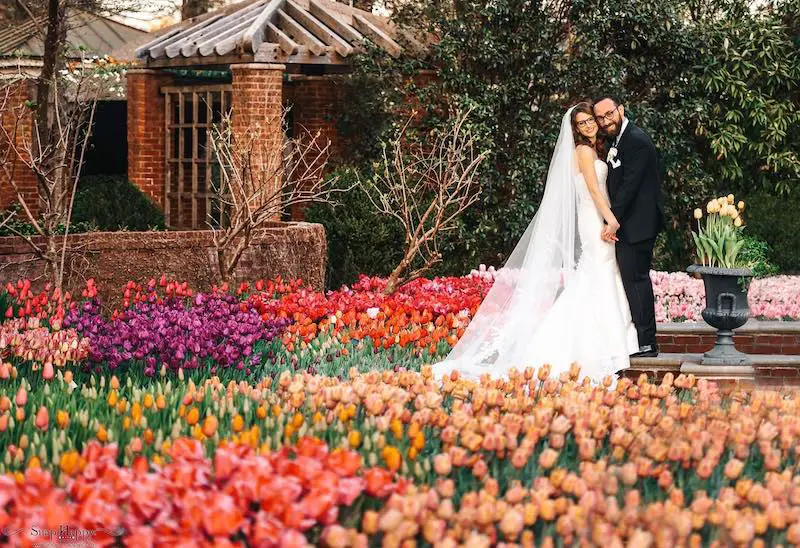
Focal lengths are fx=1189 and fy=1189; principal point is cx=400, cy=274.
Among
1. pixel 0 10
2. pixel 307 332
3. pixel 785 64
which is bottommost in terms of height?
pixel 307 332

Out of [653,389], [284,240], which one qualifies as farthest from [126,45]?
[653,389]

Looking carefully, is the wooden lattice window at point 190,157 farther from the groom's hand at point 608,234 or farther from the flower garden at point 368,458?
the flower garden at point 368,458

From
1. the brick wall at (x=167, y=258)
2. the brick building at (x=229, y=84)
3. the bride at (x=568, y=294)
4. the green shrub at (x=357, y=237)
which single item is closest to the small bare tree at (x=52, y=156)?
the brick wall at (x=167, y=258)

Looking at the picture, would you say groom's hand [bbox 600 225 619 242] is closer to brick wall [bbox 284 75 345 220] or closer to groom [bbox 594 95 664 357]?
groom [bbox 594 95 664 357]

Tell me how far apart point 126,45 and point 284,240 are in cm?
1023

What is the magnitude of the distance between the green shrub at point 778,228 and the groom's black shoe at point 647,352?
7348 mm

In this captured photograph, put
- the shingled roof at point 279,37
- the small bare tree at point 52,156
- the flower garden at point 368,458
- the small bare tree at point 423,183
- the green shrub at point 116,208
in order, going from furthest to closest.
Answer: the green shrub at point 116,208 → the shingled roof at point 279,37 → the small bare tree at point 423,183 → the small bare tree at point 52,156 → the flower garden at point 368,458

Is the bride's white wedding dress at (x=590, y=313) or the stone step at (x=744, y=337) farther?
the stone step at (x=744, y=337)

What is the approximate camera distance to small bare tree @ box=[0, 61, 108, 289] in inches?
337

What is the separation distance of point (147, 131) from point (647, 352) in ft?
32.0

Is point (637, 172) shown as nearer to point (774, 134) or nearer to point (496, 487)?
point (496, 487)

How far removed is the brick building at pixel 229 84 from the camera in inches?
537

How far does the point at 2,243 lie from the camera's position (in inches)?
375

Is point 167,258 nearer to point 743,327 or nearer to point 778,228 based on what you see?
point 743,327
